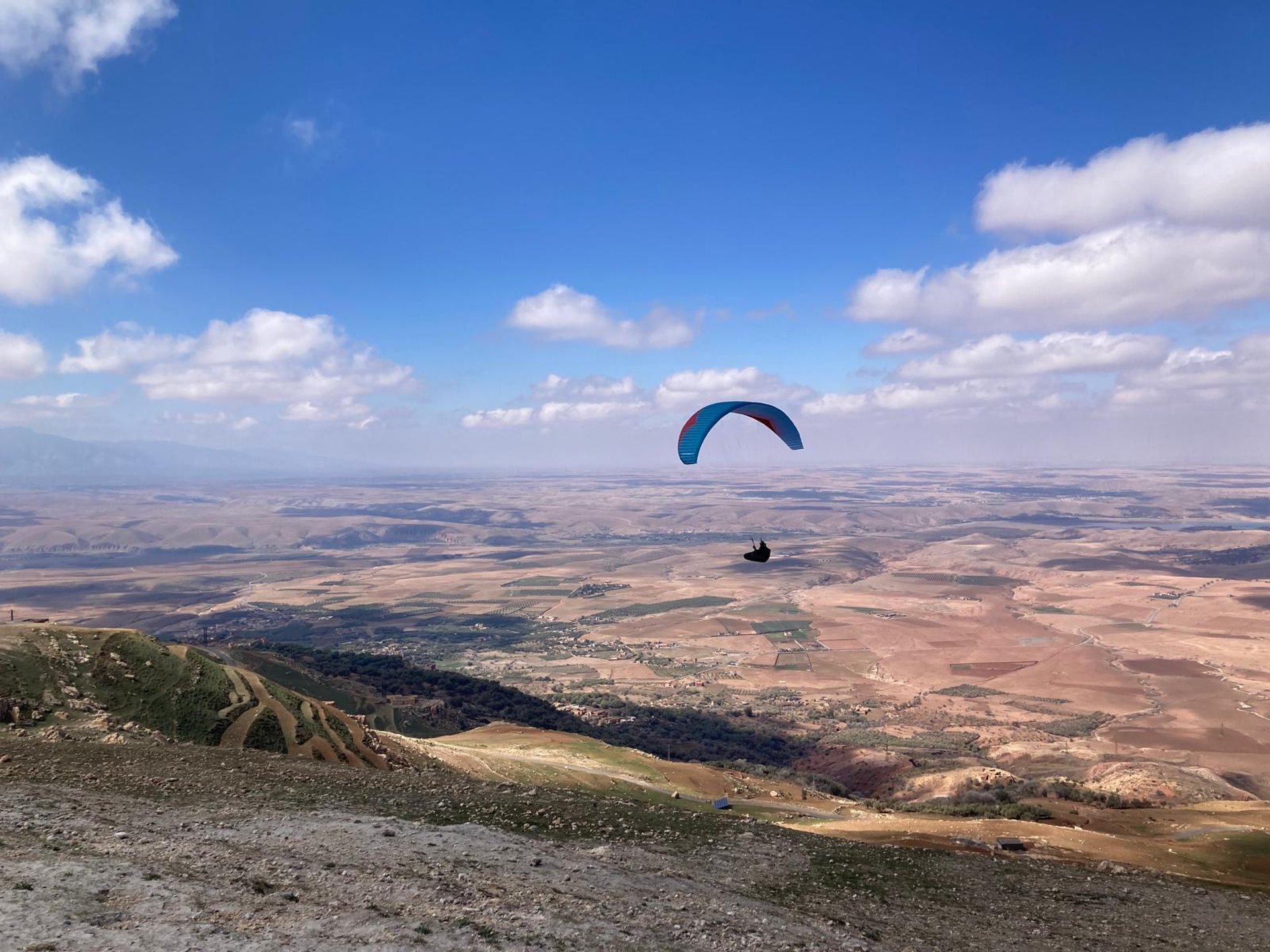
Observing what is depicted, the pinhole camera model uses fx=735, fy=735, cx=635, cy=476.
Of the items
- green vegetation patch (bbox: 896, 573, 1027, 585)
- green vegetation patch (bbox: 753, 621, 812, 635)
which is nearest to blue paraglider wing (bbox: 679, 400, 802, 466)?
green vegetation patch (bbox: 753, 621, 812, 635)

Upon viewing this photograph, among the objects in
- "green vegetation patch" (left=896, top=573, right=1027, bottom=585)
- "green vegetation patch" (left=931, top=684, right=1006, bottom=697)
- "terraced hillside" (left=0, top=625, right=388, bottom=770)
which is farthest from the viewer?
"green vegetation patch" (left=896, top=573, right=1027, bottom=585)

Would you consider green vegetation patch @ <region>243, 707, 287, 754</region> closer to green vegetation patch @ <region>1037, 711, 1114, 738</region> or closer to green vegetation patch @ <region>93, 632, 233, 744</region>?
green vegetation patch @ <region>93, 632, 233, 744</region>

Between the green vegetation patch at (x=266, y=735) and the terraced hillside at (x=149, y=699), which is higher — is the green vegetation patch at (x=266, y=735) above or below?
below

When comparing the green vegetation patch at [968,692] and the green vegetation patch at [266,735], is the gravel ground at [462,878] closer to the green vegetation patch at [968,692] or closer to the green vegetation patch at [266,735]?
the green vegetation patch at [266,735]

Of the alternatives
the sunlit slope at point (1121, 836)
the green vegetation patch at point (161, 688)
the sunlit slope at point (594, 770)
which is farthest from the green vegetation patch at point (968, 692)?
the green vegetation patch at point (161, 688)

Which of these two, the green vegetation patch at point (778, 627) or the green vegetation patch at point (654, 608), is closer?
the green vegetation patch at point (778, 627)

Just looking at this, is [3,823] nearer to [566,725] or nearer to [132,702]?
[132,702]
